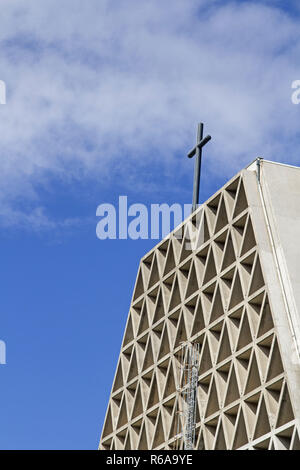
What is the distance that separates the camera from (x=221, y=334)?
66.8 m

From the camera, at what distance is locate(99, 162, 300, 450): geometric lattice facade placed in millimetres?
59656

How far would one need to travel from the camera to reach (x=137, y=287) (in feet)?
271

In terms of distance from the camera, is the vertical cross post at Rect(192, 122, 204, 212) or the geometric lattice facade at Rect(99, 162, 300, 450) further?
the vertical cross post at Rect(192, 122, 204, 212)

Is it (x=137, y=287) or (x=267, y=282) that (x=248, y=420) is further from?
(x=137, y=287)

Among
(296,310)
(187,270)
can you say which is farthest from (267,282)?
(187,270)

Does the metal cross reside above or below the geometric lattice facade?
above

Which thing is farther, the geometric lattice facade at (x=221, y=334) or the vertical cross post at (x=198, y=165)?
the vertical cross post at (x=198, y=165)

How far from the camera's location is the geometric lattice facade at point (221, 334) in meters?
59.7

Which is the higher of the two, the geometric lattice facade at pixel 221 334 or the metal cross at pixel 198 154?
the metal cross at pixel 198 154

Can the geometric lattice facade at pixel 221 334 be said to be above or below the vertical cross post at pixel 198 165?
below

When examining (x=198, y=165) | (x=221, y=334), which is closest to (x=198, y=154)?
(x=198, y=165)

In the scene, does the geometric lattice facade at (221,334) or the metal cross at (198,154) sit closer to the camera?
the geometric lattice facade at (221,334)

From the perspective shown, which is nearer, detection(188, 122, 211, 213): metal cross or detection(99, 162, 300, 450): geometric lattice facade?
detection(99, 162, 300, 450): geometric lattice facade
